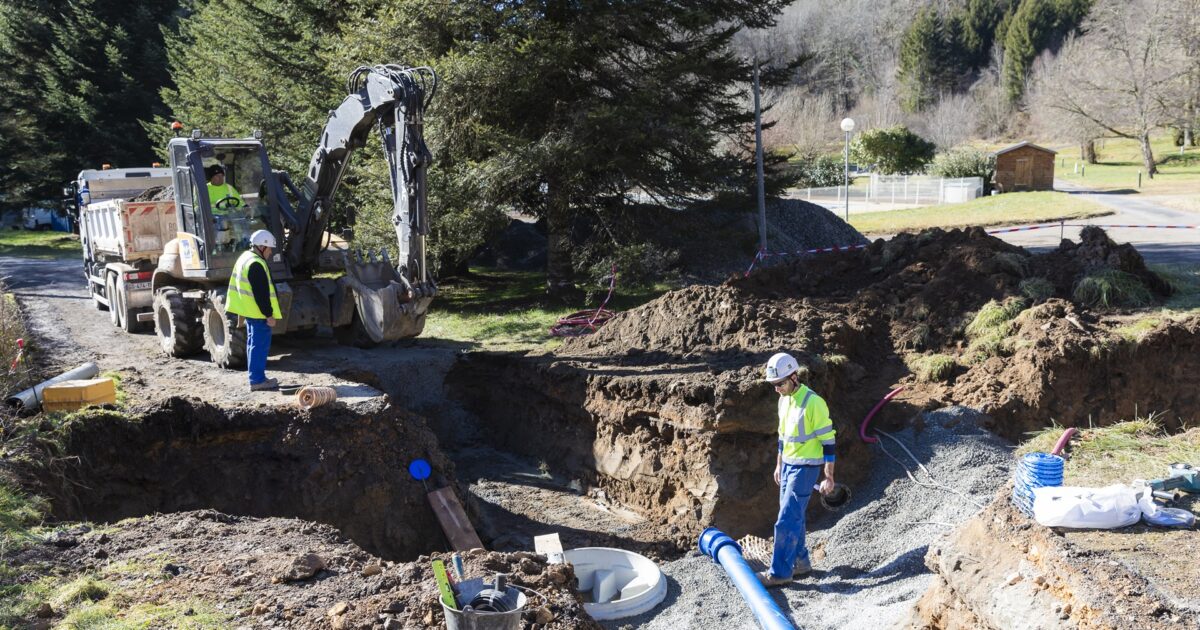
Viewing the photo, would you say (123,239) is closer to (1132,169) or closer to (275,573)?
(275,573)

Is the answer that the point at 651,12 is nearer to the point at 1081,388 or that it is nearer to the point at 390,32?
the point at 390,32

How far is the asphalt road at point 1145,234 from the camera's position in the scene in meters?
18.1

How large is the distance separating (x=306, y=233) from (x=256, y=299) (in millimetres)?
2826

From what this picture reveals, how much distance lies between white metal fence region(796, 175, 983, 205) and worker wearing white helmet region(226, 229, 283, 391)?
28.8 m

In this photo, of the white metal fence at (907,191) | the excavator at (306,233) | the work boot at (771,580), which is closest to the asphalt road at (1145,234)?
the white metal fence at (907,191)

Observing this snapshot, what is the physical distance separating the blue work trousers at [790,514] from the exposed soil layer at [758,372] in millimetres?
1680

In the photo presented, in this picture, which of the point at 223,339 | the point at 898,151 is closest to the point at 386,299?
the point at 223,339

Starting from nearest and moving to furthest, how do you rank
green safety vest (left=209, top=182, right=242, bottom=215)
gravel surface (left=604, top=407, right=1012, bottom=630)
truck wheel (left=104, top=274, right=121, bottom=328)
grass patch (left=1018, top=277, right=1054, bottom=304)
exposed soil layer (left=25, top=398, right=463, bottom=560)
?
gravel surface (left=604, top=407, right=1012, bottom=630) → exposed soil layer (left=25, top=398, right=463, bottom=560) → grass patch (left=1018, top=277, right=1054, bottom=304) → green safety vest (left=209, top=182, right=242, bottom=215) → truck wheel (left=104, top=274, right=121, bottom=328)

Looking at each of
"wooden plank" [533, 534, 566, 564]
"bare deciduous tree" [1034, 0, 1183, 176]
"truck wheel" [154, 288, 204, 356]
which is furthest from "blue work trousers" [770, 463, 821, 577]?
"bare deciduous tree" [1034, 0, 1183, 176]

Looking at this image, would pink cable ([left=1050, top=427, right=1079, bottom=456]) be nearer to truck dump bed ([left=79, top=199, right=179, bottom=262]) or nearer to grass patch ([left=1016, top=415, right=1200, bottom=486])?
grass patch ([left=1016, top=415, right=1200, bottom=486])

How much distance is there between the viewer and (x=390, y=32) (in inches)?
592

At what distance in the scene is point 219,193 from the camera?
1138 cm

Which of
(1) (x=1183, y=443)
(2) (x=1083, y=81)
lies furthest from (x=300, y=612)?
(2) (x=1083, y=81)

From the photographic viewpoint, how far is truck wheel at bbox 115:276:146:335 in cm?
1394
